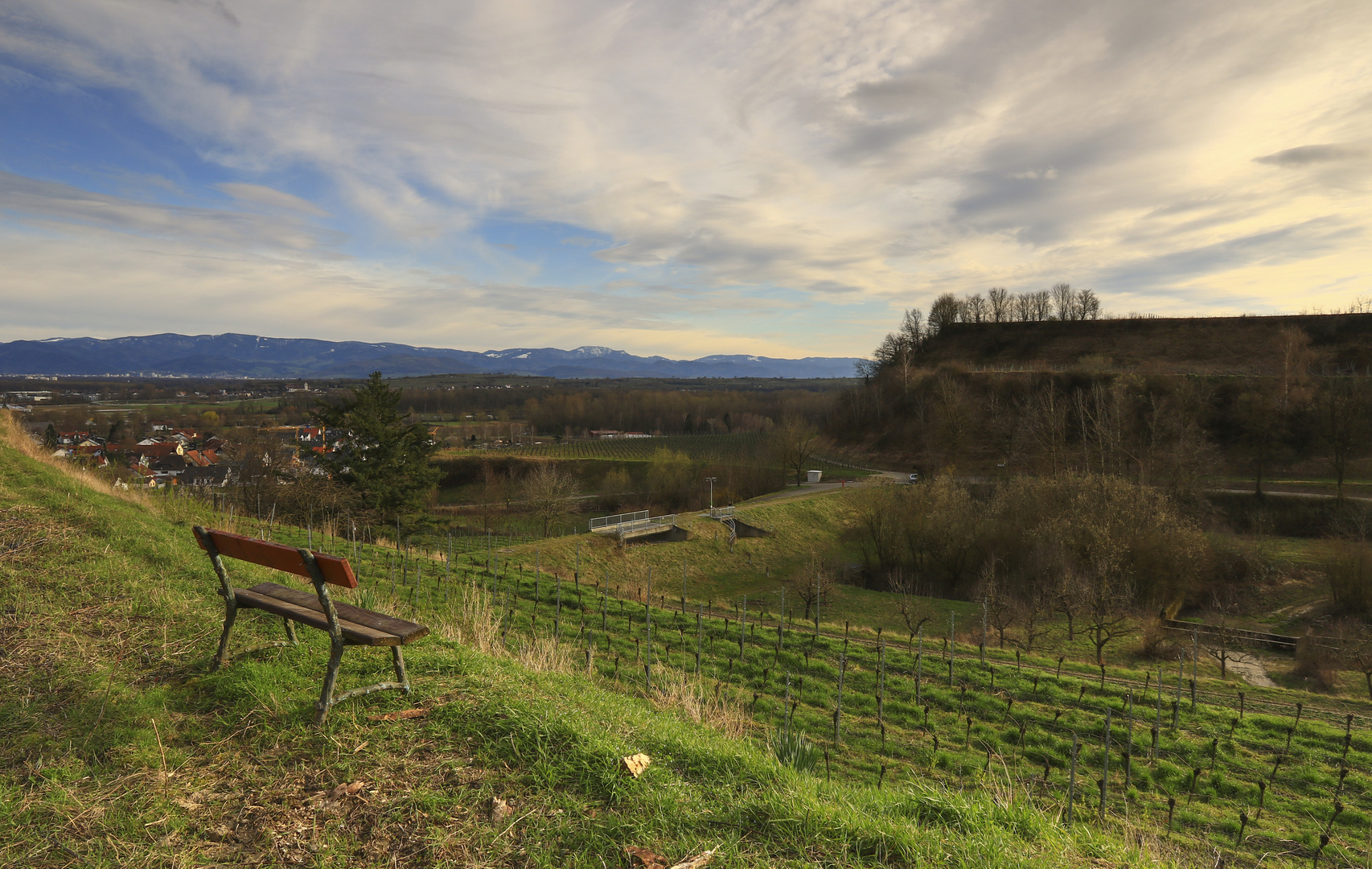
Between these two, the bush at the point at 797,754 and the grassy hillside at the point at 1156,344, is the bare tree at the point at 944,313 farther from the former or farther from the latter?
the bush at the point at 797,754

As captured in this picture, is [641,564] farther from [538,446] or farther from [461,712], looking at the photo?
[538,446]

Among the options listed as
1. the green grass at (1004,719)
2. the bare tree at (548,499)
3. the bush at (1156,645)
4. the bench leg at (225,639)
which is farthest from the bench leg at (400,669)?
the bare tree at (548,499)

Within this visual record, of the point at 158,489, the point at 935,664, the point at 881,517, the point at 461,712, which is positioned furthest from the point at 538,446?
the point at 461,712

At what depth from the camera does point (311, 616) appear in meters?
4.74

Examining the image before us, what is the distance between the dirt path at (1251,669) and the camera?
18141 millimetres

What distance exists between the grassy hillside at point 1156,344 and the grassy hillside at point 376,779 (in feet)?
212

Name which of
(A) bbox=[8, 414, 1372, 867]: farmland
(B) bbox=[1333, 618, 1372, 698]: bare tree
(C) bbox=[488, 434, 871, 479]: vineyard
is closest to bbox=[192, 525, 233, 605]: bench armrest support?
(A) bbox=[8, 414, 1372, 867]: farmland

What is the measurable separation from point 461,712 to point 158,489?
57.0ft

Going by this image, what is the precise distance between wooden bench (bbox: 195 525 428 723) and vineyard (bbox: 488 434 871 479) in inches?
2094

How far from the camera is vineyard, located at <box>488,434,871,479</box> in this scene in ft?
208

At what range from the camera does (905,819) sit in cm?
378

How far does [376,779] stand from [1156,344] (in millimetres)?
78839

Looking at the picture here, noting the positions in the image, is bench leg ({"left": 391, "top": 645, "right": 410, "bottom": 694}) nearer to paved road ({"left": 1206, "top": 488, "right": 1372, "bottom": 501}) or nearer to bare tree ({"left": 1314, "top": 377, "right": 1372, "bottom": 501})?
paved road ({"left": 1206, "top": 488, "right": 1372, "bottom": 501})

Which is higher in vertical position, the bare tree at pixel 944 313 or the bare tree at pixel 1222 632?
the bare tree at pixel 944 313
